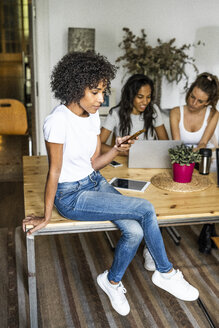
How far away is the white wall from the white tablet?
7.32 feet

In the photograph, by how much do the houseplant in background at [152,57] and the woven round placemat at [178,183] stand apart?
1.88 metres

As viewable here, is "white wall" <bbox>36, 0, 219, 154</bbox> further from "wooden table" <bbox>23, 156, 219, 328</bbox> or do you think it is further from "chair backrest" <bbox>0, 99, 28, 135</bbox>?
"wooden table" <bbox>23, 156, 219, 328</bbox>

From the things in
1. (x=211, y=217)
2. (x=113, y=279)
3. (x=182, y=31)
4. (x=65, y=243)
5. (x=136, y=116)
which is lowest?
(x=65, y=243)

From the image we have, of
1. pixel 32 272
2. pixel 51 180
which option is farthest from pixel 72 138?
pixel 32 272

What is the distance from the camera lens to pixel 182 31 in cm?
415

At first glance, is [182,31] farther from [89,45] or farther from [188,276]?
[188,276]

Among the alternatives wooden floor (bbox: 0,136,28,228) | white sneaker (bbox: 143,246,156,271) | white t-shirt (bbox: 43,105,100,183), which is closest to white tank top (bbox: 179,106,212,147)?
white sneaker (bbox: 143,246,156,271)

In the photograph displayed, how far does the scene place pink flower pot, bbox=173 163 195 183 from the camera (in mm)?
2064

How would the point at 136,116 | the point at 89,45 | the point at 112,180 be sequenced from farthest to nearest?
the point at 89,45 < the point at 136,116 < the point at 112,180

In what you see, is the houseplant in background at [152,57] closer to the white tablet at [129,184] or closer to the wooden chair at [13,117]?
the wooden chair at [13,117]

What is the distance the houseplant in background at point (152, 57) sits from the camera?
3.76 metres

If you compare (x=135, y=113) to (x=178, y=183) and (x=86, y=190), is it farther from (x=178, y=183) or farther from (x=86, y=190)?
(x=86, y=190)

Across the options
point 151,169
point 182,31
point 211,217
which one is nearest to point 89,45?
point 182,31

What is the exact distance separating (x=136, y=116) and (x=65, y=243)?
1.14 m
